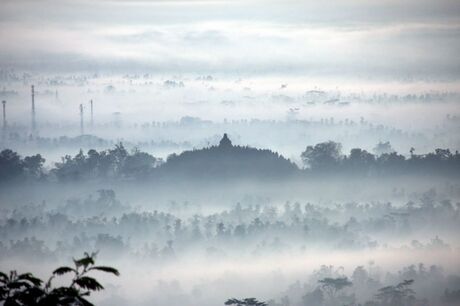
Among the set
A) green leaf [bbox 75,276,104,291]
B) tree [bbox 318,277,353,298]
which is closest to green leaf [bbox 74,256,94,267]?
green leaf [bbox 75,276,104,291]

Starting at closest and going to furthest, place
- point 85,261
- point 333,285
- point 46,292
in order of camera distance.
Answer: point 85,261 → point 46,292 → point 333,285

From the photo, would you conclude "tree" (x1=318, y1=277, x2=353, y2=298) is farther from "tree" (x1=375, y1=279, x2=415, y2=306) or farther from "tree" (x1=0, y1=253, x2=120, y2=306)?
"tree" (x1=0, y1=253, x2=120, y2=306)

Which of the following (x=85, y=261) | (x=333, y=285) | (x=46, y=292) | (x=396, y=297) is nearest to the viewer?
(x=85, y=261)

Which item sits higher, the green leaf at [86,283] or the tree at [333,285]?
the green leaf at [86,283]

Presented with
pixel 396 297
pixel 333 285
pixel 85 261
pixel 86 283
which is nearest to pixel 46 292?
pixel 86 283

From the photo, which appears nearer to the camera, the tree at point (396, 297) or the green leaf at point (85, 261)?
the green leaf at point (85, 261)

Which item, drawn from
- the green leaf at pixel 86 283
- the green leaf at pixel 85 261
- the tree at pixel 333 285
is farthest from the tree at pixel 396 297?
the green leaf at pixel 85 261

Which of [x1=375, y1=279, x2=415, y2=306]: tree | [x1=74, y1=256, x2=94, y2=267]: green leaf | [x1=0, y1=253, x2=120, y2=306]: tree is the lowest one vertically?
[x1=375, y1=279, x2=415, y2=306]: tree

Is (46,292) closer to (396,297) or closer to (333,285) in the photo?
(396,297)

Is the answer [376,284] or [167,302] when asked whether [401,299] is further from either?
[167,302]

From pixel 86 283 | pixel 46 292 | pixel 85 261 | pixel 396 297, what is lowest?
pixel 396 297

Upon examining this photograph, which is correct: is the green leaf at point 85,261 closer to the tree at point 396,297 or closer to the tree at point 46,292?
the tree at point 46,292

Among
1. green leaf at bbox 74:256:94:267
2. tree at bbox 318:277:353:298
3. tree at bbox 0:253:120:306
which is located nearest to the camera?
green leaf at bbox 74:256:94:267
